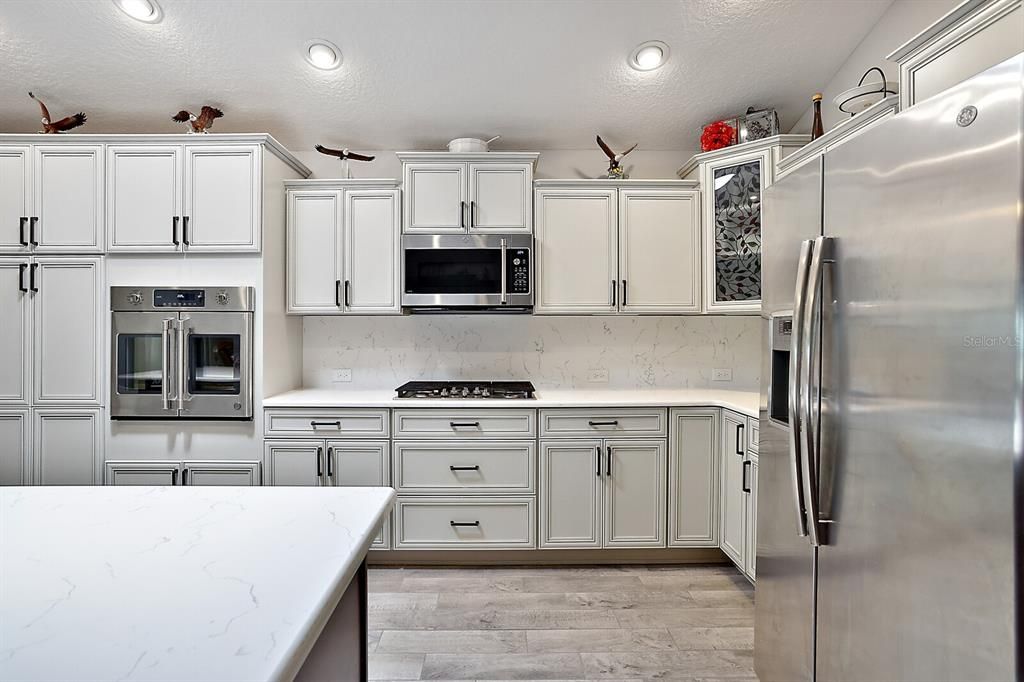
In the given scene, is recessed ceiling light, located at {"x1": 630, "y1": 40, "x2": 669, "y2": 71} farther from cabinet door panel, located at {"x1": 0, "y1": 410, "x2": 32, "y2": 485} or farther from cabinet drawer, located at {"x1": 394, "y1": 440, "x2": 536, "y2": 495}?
cabinet door panel, located at {"x1": 0, "y1": 410, "x2": 32, "y2": 485}

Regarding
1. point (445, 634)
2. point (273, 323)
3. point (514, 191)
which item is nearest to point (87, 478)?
point (273, 323)

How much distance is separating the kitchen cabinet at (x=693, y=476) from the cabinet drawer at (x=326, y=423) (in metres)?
1.57

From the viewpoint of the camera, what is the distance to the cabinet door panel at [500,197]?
10.3ft

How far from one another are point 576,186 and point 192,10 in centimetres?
211

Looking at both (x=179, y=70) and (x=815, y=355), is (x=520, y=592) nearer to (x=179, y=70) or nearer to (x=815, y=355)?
(x=815, y=355)

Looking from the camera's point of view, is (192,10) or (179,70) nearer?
(192,10)

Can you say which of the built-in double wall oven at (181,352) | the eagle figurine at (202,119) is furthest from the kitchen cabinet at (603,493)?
the eagle figurine at (202,119)

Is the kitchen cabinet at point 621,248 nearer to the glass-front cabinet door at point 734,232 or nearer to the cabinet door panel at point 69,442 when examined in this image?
the glass-front cabinet door at point 734,232

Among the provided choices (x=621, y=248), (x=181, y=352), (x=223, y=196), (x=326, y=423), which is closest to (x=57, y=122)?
(x=223, y=196)

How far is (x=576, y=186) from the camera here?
10.5 feet

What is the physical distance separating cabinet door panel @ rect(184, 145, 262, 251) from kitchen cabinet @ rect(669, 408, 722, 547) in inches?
98.0

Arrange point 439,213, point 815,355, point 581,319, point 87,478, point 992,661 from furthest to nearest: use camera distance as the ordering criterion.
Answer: point 581,319 < point 439,213 < point 87,478 < point 815,355 < point 992,661

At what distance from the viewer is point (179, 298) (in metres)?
2.84

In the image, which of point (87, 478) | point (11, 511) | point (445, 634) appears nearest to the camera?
point (11, 511)
